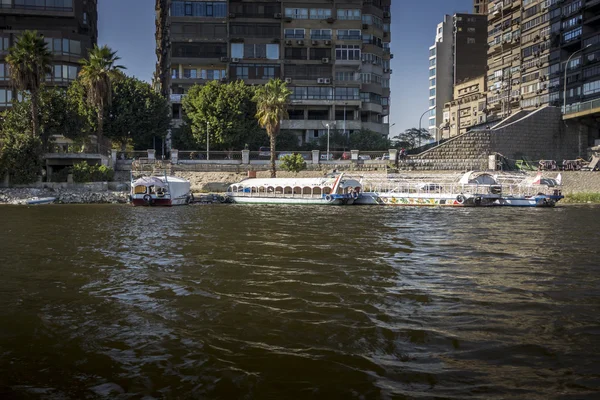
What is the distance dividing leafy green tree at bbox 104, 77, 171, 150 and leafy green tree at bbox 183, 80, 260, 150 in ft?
13.9

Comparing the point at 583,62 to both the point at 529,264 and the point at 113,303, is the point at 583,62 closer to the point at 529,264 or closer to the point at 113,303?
the point at 529,264

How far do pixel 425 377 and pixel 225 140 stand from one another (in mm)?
64205

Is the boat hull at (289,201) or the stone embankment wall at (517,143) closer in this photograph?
the boat hull at (289,201)

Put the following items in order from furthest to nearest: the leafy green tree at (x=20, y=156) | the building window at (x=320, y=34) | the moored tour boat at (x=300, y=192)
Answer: the building window at (x=320, y=34)
the leafy green tree at (x=20, y=156)
the moored tour boat at (x=300, y=192)

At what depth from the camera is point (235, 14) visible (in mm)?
88188

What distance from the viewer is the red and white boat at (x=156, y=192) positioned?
49531 mm

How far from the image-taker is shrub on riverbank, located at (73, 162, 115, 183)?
58.3 m

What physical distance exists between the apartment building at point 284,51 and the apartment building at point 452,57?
32299 mm

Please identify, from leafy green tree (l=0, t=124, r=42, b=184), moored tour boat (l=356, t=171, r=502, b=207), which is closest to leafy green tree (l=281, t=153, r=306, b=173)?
moored tour boat (l=356, t=171, r=502, b=207)

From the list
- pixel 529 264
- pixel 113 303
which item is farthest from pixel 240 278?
pixel 529 264

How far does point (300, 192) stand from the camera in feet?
174

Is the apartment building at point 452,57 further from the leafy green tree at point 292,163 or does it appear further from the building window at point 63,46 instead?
the building window at point 63,46

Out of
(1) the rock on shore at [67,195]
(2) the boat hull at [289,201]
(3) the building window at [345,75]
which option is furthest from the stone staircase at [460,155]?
(1) the rock on shore at [67,195]

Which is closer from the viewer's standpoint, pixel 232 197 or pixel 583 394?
pixel 583 394
